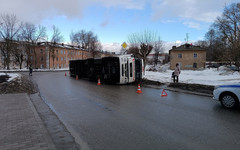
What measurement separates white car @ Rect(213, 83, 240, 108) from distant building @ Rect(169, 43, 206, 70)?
3783 cm

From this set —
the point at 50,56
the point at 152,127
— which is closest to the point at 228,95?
the point at 152,127

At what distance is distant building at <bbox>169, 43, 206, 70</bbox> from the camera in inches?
1649

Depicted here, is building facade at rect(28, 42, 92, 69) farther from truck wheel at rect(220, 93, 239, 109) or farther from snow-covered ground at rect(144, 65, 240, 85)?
truck wheel at rect(220, 93, 239, 109)

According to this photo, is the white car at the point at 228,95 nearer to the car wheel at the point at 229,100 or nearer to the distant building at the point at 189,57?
the car wheel at the point at 229,100

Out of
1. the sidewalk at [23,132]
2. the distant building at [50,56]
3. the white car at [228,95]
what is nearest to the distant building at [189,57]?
the distant building at [50,56]

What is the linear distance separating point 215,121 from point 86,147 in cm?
397

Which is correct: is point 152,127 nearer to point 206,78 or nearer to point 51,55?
point 206,78

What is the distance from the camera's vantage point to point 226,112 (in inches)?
223

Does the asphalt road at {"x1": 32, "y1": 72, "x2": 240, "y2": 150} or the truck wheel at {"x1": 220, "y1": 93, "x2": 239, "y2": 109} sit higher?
the truck wheel at {"x1": 220, "y1": 93, "x2": 239, "y2": 109}

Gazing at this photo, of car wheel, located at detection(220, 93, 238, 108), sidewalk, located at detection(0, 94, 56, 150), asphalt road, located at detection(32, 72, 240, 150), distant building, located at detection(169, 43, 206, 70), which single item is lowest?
asphalt road, located at detection(32, 72, 240, 150)

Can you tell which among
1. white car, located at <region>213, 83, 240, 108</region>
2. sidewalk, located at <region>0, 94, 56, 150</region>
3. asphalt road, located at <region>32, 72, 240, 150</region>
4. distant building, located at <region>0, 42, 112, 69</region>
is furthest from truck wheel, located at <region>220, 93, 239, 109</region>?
distant building, located at <region>0, 42, 112, 69</region>

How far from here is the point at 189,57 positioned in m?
42.4

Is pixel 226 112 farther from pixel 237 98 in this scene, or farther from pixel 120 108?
pixel 120 108

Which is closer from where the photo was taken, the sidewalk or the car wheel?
the sidewalk
